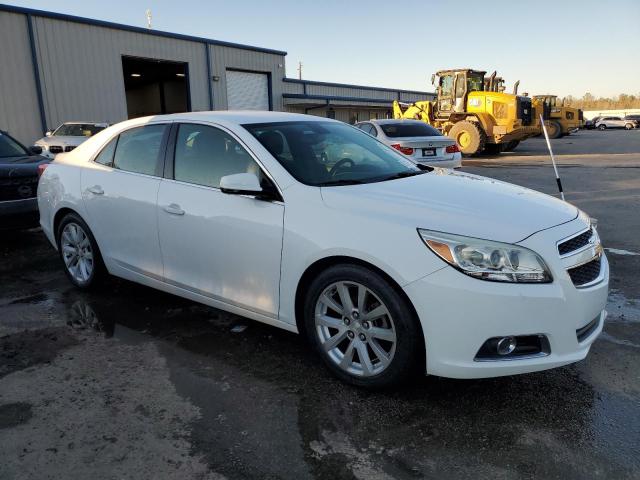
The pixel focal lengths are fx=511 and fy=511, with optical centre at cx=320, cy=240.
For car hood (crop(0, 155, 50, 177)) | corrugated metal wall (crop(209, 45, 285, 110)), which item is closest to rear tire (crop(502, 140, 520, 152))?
corrugated metal wall (crop(209, 45, 285, 110))

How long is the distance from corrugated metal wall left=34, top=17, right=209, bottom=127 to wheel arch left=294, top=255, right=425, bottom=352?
17.9 metres

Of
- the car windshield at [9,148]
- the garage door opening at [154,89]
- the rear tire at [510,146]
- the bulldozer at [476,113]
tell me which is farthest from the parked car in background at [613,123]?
the car windshield at [9,148]

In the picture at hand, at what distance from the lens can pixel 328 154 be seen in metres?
3.69

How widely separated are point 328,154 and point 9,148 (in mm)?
5984

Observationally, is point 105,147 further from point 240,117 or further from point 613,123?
point 613,123

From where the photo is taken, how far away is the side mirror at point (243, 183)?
314 cm

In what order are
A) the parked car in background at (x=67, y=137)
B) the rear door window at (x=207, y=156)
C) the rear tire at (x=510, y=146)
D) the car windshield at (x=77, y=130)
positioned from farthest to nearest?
the rear tire at (x=510, y=146) < the car windshield at (x=77, y=130) < the parked car in background at (x=67, y=137) < the rear door window at (x=207, y=156)

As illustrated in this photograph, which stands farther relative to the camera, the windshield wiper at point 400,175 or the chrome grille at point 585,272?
the windshield wiper at point 400,175

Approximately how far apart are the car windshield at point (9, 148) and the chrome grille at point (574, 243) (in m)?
7.38

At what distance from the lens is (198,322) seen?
4039 mm

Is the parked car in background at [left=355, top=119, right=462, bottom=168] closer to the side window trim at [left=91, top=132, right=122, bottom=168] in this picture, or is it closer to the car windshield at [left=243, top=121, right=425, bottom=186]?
the car windshield at [left=243, top=121, right=425, bottom=186]

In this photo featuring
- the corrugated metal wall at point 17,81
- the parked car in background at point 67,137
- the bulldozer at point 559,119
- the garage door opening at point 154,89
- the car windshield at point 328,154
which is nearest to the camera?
the car windshield at point 328,154

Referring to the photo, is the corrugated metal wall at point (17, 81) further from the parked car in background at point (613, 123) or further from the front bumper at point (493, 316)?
the parked car in background at point (613, 123)

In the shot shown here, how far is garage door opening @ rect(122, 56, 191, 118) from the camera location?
94.0 feet
